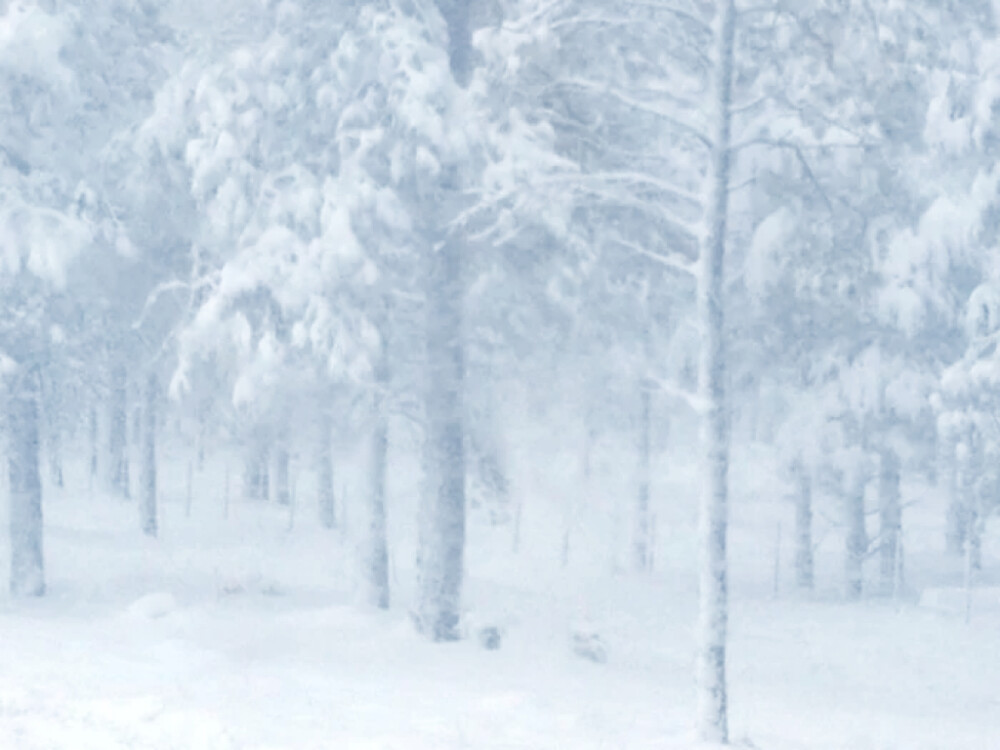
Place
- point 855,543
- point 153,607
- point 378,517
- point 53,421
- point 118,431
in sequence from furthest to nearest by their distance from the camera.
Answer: point 118,431, point 53,421, point 855,543, point 378,517, point 153,607

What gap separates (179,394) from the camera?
1603 cm

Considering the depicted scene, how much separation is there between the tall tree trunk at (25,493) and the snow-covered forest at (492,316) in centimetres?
5

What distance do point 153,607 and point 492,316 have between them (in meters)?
5.99

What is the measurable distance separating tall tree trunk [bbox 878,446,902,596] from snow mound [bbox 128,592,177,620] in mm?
13747

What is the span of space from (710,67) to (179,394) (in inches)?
306

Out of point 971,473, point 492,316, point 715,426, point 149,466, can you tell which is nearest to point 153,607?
point 492,316

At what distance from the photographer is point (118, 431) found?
35031 millimetres

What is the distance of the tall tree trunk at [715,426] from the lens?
11.4 metres

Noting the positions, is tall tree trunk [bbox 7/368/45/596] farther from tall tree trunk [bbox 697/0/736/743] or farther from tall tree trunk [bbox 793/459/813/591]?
tall tree trunk [bbox 793/459/813/591]

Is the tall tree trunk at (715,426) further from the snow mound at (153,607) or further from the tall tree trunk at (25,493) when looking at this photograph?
the tall tree trunk at (25,493)

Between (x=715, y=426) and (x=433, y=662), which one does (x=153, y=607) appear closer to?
(x=433, y=662)

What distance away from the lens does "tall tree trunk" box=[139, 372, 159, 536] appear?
29156 mm

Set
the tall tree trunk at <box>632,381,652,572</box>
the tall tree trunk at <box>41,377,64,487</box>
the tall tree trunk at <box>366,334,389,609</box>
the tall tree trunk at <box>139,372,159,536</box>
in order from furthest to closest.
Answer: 1. the tall tree trunk at <box>632,381,652,572</box>
2. the tall tree trunk at <box>139,372,159,536</box>
3. the tall tree trunk at <box>41,377,64,487</box>
4. the tall tree trunk at <box>366,334,389,609</box>

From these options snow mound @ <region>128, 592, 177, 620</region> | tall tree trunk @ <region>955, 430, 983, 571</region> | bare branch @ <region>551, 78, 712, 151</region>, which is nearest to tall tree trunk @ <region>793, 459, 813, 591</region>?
tall tree trunk @ <region>955, 430, 983, 571</region>
